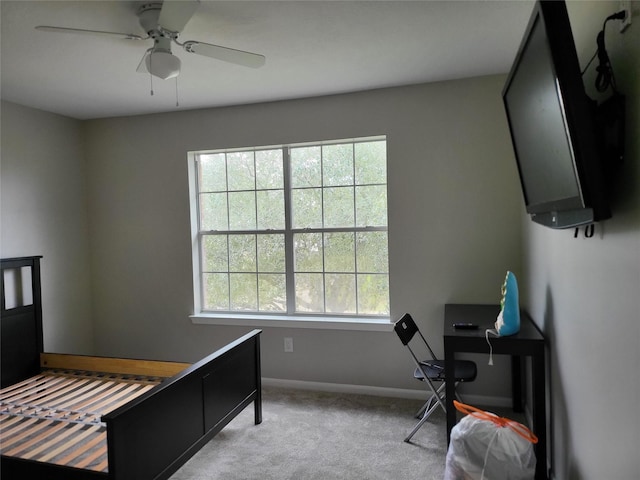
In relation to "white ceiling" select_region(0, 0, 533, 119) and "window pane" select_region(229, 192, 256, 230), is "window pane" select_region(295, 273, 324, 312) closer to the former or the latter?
"window pane" select_region(229, 192, 256, 230)

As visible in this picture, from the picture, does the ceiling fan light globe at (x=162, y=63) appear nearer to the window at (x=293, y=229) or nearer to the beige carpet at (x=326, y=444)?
the window at (x=293, y=229)

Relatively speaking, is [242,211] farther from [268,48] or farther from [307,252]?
[268,48]

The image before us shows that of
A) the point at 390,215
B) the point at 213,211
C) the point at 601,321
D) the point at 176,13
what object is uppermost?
the point at 176,13

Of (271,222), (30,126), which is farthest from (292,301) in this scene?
(30,126)

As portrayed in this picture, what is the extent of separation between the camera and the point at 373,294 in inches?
136

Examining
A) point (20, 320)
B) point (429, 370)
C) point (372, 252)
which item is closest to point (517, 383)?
point (429, 370)

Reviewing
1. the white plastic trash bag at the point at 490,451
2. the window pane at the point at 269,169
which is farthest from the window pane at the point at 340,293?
the white plastic trash bag at the point at 490,451

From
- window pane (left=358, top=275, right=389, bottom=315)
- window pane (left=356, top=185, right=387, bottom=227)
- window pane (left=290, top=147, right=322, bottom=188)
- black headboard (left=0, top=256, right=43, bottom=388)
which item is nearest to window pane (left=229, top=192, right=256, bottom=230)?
window pane (left=290, top=147, right=322, bottom=188)

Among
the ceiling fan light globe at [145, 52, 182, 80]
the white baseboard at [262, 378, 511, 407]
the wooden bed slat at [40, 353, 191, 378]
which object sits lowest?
the white baseboard at [262, 378, 511, 407]

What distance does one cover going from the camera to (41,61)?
256cm

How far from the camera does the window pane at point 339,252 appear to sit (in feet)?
11.5

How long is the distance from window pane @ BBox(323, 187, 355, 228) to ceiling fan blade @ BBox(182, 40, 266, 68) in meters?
A: 1.48

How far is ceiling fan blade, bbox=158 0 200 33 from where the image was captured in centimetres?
169

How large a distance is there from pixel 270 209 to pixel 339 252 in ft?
2.36
